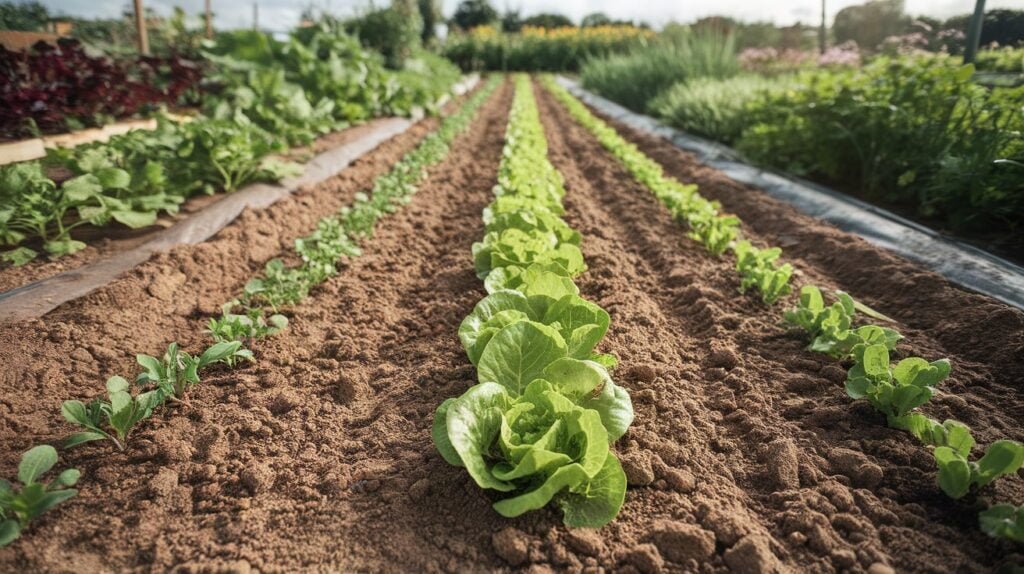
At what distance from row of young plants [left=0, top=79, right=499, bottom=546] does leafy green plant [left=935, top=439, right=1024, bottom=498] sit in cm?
238

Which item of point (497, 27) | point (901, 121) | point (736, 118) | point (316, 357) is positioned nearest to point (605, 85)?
point (736, 118)

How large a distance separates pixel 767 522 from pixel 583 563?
1.92 feet

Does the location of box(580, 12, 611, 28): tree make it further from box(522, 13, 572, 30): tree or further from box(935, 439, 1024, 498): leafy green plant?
box(935, 439, 1024, 498): leafy green plant

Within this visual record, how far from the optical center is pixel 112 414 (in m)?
1.77

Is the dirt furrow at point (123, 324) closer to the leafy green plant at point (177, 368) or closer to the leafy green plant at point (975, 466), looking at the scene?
the leafy green plant at point (177, 368)

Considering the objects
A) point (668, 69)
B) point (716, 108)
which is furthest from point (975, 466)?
point (668, 69)

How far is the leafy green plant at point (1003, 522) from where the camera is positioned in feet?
4.56

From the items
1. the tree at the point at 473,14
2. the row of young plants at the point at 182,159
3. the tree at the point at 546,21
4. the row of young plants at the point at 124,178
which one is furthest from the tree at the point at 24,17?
the tree at the point at 546,21

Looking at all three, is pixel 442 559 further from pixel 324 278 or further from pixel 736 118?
pixel 736 118

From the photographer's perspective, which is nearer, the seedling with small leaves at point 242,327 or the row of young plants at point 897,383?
the row of young plants at point 897,383

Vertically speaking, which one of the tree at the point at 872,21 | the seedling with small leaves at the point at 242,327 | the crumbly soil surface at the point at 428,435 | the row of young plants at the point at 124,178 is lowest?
the crumbly soil surface at the point at 428,435

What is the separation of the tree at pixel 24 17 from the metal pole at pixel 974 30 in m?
8.80

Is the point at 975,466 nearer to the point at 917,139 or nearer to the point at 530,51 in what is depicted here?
the point at 917,139

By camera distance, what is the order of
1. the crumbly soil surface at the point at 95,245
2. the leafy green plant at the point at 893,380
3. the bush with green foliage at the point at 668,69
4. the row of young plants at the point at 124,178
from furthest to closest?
1. the bush with green foliage at the point at 668,69
2. the row of young plants at the point at 124,178
3. the crumbly soil surface at the point at 95,245
4. the leafy green plant at the point at 893,380
